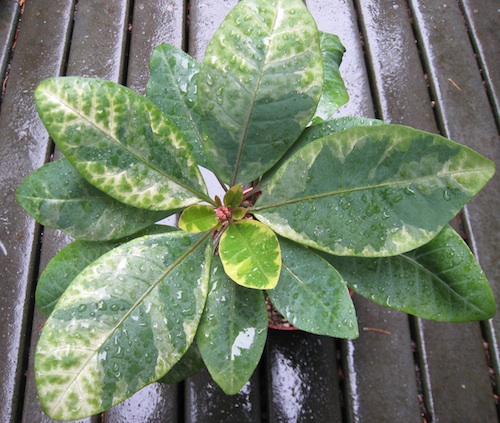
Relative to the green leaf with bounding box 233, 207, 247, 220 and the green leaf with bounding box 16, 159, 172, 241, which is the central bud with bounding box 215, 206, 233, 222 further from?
the green leaf with bounding box 16, 159, 172, 241

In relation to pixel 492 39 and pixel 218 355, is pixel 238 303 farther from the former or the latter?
pixel 492 39

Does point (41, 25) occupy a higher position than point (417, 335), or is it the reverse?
point (41, 25)

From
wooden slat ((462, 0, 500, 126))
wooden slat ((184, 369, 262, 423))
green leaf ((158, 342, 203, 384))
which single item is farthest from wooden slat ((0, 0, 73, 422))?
wooden slat ((462, 0, 500, 126))

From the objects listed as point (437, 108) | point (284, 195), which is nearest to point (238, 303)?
point (284, 195)

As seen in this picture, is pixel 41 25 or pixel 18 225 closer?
pixel 18 225

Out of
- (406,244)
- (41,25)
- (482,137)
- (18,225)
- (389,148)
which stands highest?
(41,25)

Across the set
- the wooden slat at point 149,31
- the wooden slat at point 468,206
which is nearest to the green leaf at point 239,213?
the wooden slat at point 468,206

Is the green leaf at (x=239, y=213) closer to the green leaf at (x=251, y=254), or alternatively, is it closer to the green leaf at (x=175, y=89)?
the green leaf at (x=251, y=254)
